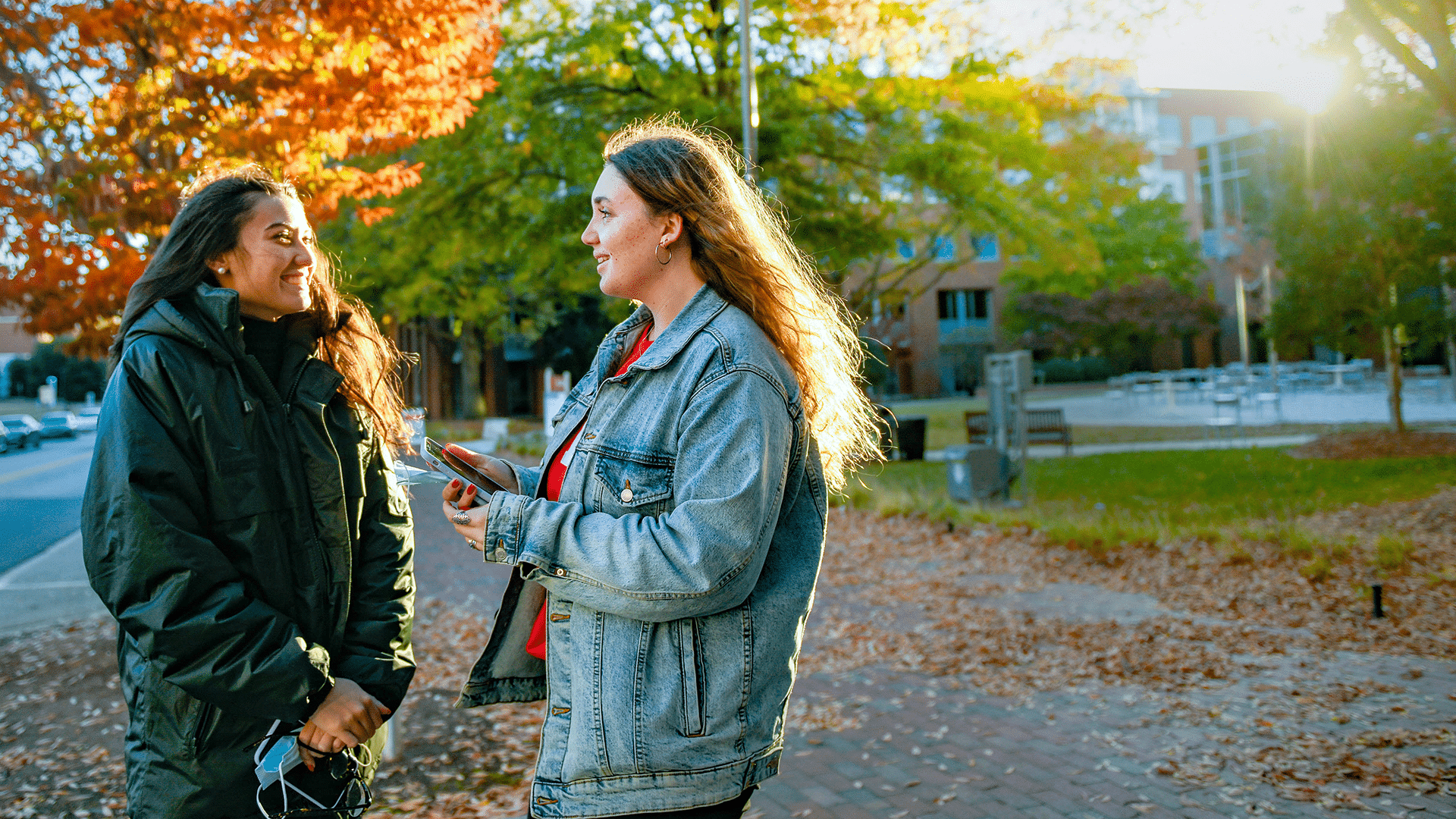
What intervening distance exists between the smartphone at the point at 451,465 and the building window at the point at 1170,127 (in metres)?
66.2

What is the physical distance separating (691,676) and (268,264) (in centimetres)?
139

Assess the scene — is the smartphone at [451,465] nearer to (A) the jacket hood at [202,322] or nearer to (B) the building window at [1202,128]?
(A) the jacket hood at [202,322]

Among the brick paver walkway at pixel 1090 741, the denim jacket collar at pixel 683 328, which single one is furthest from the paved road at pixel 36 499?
the denim jacket collar at pixel 683 328

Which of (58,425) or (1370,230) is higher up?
(1370,230)

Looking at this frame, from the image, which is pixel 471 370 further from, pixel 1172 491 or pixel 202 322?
pixel 202 322

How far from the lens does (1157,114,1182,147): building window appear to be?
2393 inches

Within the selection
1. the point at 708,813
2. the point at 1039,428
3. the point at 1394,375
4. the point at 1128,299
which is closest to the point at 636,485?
the point at 708,813

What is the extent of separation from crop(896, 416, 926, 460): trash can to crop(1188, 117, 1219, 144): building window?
2049 inches

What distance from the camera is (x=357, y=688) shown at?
2.16m

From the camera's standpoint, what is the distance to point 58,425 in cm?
2791

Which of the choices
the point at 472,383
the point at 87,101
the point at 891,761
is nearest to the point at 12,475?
the point at 472,383

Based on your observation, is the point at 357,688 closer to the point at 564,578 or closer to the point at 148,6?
the point at 564,578

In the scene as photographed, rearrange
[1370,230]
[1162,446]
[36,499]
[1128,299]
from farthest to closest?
1. [1128,299]
2. [1162,446]
3. [1370,230]
4. [36,499]

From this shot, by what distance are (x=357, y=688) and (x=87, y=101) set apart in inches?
198
